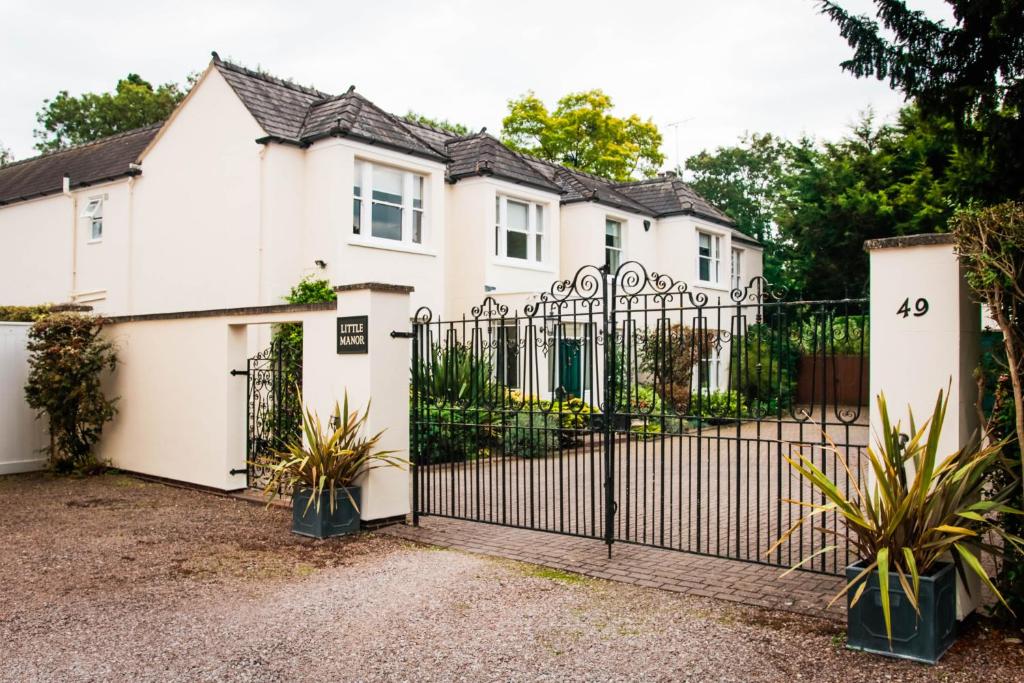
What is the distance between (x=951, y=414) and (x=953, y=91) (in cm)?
223

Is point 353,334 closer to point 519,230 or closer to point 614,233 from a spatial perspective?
point 519,230

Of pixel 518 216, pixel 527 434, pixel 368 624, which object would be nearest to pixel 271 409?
pixel 527 434

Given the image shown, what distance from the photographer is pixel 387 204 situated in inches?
660

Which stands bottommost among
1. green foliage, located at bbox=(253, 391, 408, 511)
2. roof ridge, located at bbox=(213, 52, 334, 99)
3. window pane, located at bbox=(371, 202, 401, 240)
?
green foliage, located at bbox=(253, 391, 408, 511)

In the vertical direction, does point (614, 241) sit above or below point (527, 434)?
above

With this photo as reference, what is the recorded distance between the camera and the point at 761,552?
7.22 meters

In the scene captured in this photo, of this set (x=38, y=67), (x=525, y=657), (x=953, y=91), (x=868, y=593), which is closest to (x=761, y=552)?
(x=868, y=593)

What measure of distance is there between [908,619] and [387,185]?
46.0 ft

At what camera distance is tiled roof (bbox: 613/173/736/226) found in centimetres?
2544

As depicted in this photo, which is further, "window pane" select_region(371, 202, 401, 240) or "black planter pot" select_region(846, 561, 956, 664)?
"window pane" select_region(371, 202, 401, 240)

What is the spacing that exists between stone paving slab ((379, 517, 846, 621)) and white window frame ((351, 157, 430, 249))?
29.3 ft

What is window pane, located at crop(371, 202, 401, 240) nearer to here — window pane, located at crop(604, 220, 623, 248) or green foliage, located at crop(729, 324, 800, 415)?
window pane, located at crop(604, 220, 623, 248)

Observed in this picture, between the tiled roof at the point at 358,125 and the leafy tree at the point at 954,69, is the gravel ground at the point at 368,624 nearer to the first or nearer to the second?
the leafy tree at the point at 954,69

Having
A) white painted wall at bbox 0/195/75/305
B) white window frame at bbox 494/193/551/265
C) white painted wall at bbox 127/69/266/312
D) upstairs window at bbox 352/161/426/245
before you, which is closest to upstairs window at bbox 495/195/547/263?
white window frame at bbox 494/193/551/265
